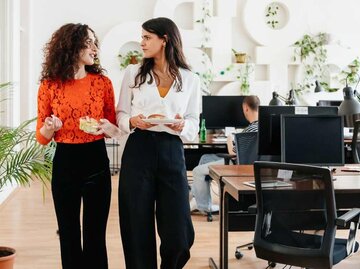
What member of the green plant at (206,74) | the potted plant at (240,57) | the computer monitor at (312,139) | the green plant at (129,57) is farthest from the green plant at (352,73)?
the computer monitor at (312,139)

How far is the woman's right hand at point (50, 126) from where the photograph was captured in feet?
9.50

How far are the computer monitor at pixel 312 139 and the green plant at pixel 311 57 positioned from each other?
6101 millimetres

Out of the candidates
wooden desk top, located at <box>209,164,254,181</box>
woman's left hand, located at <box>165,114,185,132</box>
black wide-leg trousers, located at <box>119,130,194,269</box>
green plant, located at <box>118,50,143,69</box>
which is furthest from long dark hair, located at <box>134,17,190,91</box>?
green plant, located at <box>118,50,143,69</box>

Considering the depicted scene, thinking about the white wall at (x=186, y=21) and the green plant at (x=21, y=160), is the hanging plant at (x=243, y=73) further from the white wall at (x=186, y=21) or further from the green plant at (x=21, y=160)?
the green plant at (x=21, y=160)

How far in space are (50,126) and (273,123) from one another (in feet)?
5.01

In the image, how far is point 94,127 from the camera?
2.90 m

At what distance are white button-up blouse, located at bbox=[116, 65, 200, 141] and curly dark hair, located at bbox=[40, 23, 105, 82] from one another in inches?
12.0

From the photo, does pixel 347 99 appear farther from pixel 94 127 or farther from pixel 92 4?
pixel 92 4

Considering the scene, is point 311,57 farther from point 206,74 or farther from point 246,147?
point 246,147

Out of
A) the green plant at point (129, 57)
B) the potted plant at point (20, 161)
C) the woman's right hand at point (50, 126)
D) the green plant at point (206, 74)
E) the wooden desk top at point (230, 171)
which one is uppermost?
the green plant at point (129, 57)

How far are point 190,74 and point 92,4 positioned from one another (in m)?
6.47

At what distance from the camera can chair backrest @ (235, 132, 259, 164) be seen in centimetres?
467

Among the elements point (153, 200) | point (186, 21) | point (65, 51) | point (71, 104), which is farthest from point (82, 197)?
point (186, 21)

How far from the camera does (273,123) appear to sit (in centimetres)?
378
